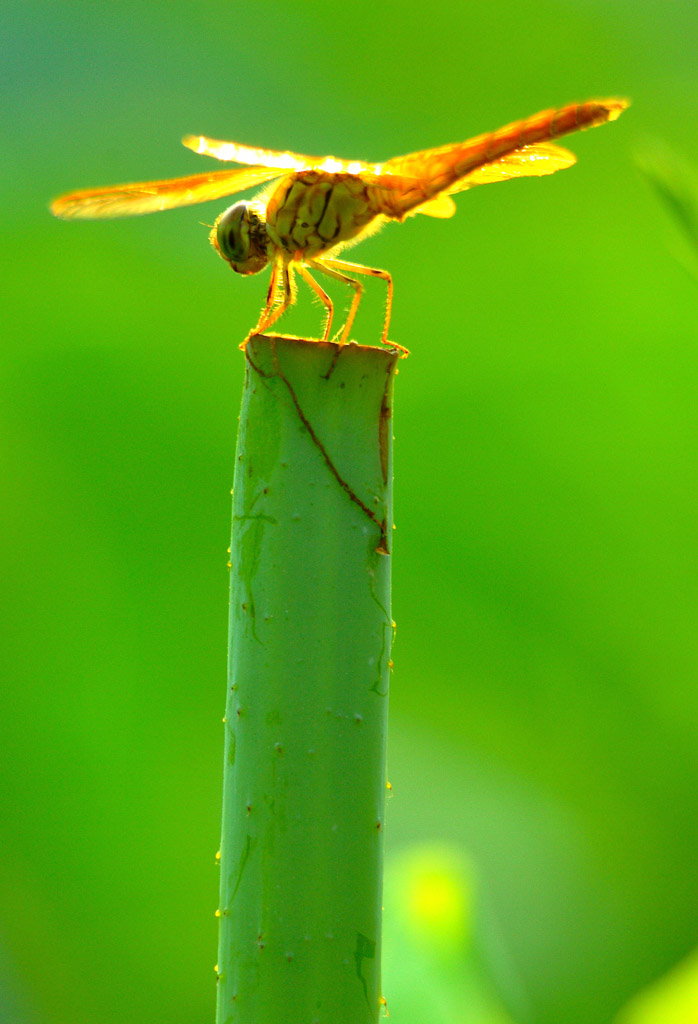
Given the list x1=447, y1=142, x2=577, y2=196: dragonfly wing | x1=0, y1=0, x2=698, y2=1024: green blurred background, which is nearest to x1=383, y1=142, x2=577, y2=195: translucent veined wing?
x1=447, y1=142, x2=577, y2=196: dragonfly wing

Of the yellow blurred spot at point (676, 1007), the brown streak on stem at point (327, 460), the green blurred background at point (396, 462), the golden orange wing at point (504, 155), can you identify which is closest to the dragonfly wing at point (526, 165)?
the golden orange wing at point (504, 155)

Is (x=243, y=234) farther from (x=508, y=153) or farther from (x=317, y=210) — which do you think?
(x=508, y=153)

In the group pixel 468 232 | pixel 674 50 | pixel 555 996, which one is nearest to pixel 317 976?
pixel 555 996

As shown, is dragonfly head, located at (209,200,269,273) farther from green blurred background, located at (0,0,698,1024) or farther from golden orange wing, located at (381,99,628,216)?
green blurred background, located at (0,0,698,1024)

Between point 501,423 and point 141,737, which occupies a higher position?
point 501,423

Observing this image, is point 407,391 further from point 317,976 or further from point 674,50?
point 317,976

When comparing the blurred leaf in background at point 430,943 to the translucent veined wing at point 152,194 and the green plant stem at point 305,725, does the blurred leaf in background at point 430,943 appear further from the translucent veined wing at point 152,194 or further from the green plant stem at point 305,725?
the translucent veined wing at point 152,194

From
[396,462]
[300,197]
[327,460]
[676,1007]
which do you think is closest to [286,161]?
[300,197]
